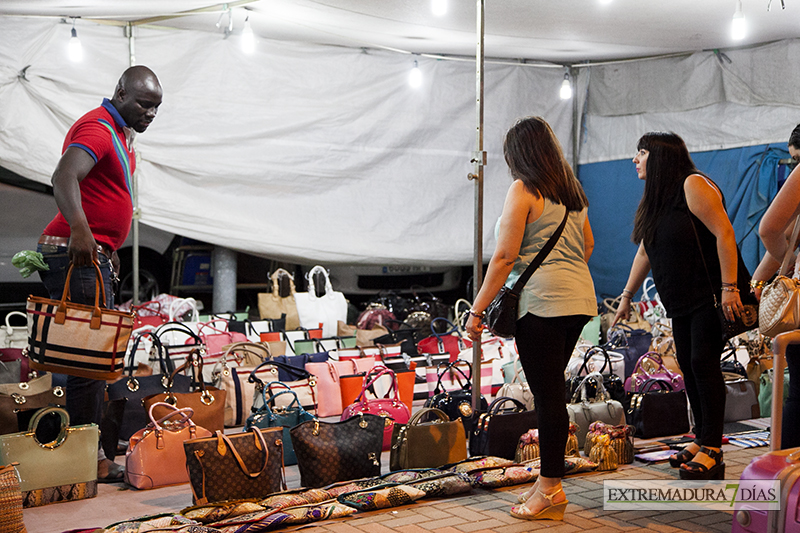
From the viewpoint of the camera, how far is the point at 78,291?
11.6 ft

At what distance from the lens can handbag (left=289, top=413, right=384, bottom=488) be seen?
11.8ft

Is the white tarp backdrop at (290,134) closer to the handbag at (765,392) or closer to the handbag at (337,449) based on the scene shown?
the handbag at (765,392)

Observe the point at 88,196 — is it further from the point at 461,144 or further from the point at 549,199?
the point at 461,144

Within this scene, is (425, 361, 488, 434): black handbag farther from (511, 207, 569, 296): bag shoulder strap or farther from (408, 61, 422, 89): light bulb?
(408, 61, 422, 89): light bulb

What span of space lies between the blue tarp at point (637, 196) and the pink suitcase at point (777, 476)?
255 inches

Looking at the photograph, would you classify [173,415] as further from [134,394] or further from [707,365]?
[707,365]

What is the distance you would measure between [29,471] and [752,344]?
14.8 ft

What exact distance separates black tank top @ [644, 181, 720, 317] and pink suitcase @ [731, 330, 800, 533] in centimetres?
102

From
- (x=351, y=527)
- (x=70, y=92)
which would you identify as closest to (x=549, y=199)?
(x=351, y=527)

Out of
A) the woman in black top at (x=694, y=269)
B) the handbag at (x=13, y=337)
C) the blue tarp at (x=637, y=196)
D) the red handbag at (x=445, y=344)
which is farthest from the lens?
the blue tarp at (x=637, y=196)

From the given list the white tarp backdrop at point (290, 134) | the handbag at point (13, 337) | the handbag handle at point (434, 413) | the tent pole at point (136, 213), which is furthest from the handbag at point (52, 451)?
the white tarp backdrop at point (290, 134)

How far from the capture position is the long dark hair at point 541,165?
320 centimetres

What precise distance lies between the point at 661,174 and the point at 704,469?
4.35ft

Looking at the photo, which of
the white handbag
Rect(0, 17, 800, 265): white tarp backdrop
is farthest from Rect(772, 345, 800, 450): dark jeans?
Rect(0, 17, 800, 265): white tarp backdrop
